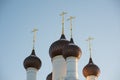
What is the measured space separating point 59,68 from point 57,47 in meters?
1.76

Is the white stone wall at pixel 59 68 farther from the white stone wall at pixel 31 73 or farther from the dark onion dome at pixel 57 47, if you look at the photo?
the white stone wall at pixel 31 73

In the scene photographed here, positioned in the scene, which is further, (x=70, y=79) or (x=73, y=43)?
(x=73, y=43)

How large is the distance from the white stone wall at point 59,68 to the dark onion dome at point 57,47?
305 mm

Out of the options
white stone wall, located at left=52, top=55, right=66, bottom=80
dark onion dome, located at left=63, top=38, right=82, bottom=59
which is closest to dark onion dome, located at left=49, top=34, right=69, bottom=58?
white stone wall, located at left=52, top=55, right=66, bottom=80

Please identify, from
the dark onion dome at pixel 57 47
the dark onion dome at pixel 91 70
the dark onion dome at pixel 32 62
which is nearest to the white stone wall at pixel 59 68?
the dark onion dome at pixel 57 47

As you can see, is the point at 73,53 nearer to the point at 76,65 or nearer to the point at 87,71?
the point at 76,65

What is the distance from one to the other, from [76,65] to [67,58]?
2.47 feet

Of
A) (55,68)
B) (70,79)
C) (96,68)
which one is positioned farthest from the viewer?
(96,68)

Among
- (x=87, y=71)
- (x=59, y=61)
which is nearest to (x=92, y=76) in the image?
(x=87, y=71)

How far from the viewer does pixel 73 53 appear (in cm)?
2331

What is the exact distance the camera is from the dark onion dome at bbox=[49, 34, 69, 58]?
24.6 meters

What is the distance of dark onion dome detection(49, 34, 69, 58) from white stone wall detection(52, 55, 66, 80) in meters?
0.31

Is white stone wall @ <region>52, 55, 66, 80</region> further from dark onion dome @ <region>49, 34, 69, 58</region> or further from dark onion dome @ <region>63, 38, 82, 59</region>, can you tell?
dark onion dome @ <region>63, 38, 82, 59</region>

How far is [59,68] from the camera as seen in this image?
23672 millimetres
